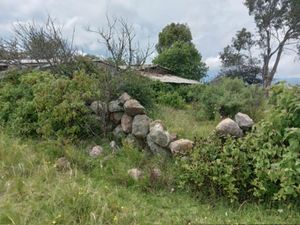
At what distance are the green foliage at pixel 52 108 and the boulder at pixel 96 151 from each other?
533mm

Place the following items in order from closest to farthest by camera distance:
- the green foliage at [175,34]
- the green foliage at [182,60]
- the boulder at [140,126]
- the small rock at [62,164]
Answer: the small rock at [62,164] → the boulder at [140,126] → the green foliage at [182,60] → the green foliage at [175,34]

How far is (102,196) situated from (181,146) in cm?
137

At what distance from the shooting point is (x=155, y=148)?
184 inches

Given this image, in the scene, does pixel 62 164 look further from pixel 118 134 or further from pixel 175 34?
pixel 175 34

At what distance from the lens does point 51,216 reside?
10.0 ft

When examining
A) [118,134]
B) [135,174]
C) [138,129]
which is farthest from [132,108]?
[135,174]

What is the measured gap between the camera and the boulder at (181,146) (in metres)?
4.28

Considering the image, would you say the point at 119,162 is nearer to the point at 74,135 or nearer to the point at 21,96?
the point at 74,135

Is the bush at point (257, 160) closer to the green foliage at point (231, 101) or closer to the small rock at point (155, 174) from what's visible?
the small rock at point (155, 174)

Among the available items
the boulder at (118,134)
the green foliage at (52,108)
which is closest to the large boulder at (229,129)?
the boulder at (118,134)

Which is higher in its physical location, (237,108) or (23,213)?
(237,108)

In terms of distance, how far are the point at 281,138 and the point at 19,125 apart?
438 cm

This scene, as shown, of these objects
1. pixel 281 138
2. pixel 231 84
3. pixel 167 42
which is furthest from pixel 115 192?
pixel 167 42

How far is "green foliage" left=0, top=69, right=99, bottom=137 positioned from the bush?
2.25 metres
